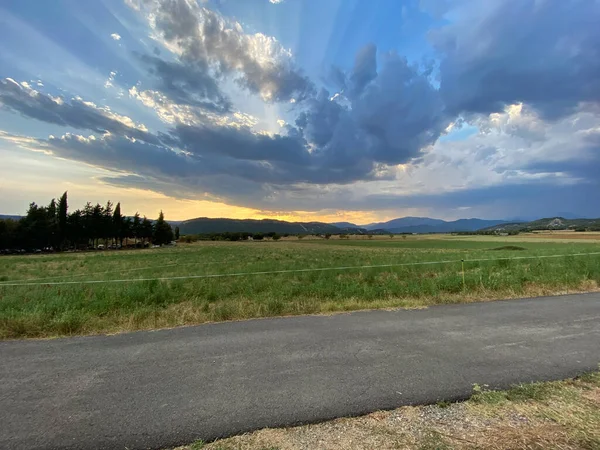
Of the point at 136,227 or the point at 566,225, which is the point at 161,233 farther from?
the point at 566,225

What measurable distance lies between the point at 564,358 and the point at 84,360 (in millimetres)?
6705

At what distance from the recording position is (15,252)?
236ft

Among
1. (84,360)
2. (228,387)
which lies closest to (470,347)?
(228,387)

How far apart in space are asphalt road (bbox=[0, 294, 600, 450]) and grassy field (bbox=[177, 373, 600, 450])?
17cm

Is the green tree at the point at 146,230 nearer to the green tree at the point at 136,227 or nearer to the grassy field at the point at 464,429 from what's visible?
the green tree at the point at 136,227

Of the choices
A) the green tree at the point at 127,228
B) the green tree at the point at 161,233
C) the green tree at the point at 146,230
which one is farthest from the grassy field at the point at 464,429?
the green tree at the point at 161,233

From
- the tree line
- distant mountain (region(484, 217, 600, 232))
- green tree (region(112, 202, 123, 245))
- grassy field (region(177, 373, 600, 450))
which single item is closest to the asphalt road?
grassy field (region(177, 373, 600, 450))

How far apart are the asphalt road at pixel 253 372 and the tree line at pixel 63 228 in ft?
293

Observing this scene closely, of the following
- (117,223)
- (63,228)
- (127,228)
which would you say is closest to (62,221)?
(63,228)

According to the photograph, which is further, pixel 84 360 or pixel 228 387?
pixel 84 360

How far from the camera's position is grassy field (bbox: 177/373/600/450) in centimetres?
255

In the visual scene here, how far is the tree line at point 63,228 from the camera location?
7244cm

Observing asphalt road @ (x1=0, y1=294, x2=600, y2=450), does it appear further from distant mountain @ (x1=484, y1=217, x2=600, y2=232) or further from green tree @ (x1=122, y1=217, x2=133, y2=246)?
distant mountain @ (x1=484, y1=217, x2=600, y2=232)

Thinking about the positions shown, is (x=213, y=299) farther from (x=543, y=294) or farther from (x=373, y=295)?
(x=543, y=294)
